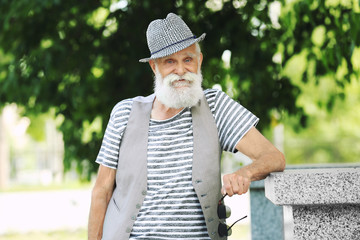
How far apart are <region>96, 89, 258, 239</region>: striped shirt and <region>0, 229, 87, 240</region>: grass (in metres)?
6.48

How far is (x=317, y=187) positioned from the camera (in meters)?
2.12

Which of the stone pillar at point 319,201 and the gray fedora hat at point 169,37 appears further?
the gray fedora hat at point 169,37

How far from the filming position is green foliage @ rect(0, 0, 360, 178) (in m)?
4.59

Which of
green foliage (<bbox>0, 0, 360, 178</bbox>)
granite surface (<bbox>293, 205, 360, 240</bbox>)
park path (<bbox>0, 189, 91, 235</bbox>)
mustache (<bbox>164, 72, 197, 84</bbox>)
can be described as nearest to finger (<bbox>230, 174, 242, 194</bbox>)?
granite surface (<bbox>293, 205, 360, 240</bbox>)

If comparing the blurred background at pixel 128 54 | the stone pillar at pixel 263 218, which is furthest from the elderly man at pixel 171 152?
the blurred background at pixel 128 54

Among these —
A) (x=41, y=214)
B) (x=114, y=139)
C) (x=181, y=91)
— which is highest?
(x=181, y=91)

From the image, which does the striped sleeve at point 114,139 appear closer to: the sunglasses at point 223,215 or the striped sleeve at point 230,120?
the striped sleeve at point 230,120

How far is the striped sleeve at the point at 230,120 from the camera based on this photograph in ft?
8.48

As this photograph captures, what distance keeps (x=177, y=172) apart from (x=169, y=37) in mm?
658

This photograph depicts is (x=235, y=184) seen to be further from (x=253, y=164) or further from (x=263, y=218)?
(x=263, y=218)

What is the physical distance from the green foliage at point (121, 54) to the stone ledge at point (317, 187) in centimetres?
238

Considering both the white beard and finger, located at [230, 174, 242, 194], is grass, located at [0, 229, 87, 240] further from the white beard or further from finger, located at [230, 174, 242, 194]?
finger, located at [230, 174, 242, 194]

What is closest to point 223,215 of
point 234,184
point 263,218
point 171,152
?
point 234,184

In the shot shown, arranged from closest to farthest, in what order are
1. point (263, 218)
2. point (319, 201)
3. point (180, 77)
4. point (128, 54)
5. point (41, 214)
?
point (319, 201)
point (180, 77)
point (263, 218)
point (128, 54)
point (41, 214)
